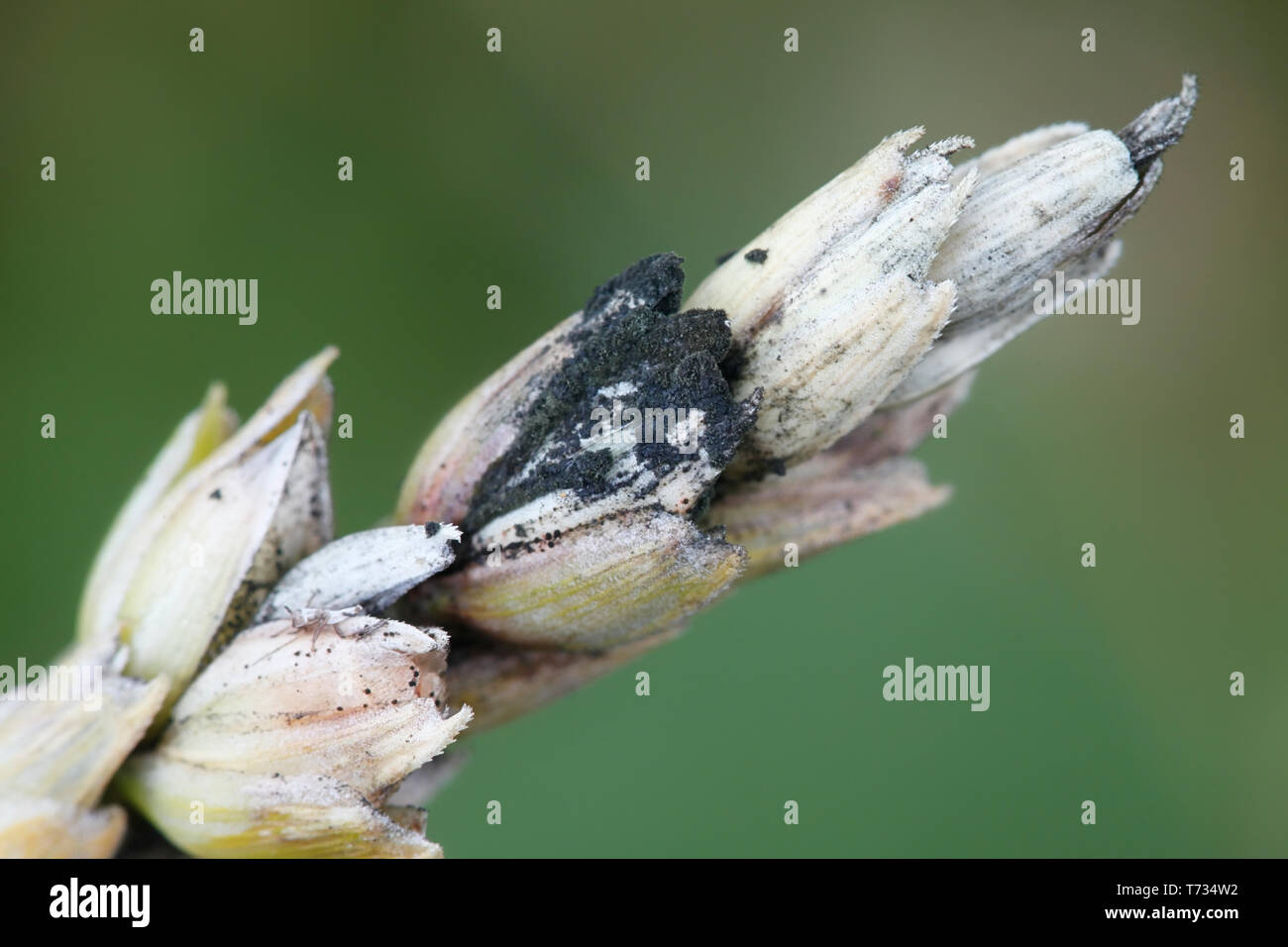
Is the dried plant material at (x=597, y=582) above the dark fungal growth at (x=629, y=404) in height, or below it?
below

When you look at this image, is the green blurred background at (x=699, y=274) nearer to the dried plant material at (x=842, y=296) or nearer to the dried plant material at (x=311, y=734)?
the dried plant material at (x=311, y=734)

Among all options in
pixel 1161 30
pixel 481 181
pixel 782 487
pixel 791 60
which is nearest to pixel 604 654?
pixel 782 487

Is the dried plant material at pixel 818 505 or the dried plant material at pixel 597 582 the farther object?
the dried plant material at pixel 818 505

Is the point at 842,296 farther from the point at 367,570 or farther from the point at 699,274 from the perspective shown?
the point at 699,274

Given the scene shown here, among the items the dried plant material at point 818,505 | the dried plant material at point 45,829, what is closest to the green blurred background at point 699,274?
the dried plant material at point 818,505

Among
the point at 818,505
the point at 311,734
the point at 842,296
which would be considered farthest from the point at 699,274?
the point at 311,734
